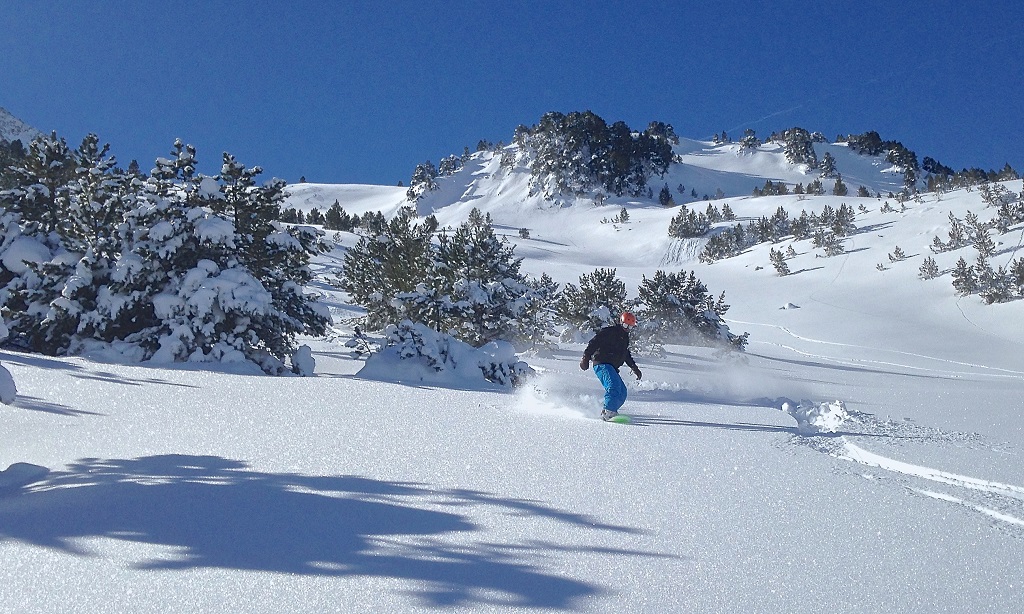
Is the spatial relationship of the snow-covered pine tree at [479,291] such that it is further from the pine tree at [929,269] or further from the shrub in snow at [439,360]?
the pine tree at [929,269]

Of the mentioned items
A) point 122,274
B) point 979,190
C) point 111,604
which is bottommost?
point 111,604

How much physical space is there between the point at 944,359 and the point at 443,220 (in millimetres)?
58362

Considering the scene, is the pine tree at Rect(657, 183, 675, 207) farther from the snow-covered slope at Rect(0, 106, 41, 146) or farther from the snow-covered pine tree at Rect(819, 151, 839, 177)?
the snow-covered slope at Rect(0, 106, 41, 146)

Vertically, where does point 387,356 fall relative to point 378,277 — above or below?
below

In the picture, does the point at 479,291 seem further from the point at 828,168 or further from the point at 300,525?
the point at 828,168

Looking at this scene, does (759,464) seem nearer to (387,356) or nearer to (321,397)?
(321,397)

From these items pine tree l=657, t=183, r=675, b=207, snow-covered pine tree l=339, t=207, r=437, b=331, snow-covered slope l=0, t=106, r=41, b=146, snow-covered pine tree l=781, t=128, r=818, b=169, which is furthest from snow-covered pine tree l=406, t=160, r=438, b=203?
snow-covered pine tree l=339, t=207, r=437, b=331

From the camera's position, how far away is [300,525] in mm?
2789

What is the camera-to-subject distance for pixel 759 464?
4.25 meters

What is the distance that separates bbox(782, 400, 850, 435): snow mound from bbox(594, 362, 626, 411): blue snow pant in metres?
1.76

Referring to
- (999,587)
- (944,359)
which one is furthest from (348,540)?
(944,359)

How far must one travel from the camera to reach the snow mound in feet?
20.1

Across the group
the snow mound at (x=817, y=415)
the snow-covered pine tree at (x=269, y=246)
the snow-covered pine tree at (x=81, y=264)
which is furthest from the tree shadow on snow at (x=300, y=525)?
the snow-covered pine tree at (x=81, y=264)

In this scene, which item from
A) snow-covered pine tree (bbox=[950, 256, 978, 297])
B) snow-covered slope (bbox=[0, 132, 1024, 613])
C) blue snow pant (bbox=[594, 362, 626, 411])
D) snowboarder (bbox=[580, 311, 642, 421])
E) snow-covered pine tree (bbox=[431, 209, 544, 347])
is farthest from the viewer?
snow-covered pine tree (bbox=[950, 256, 978, 297])
